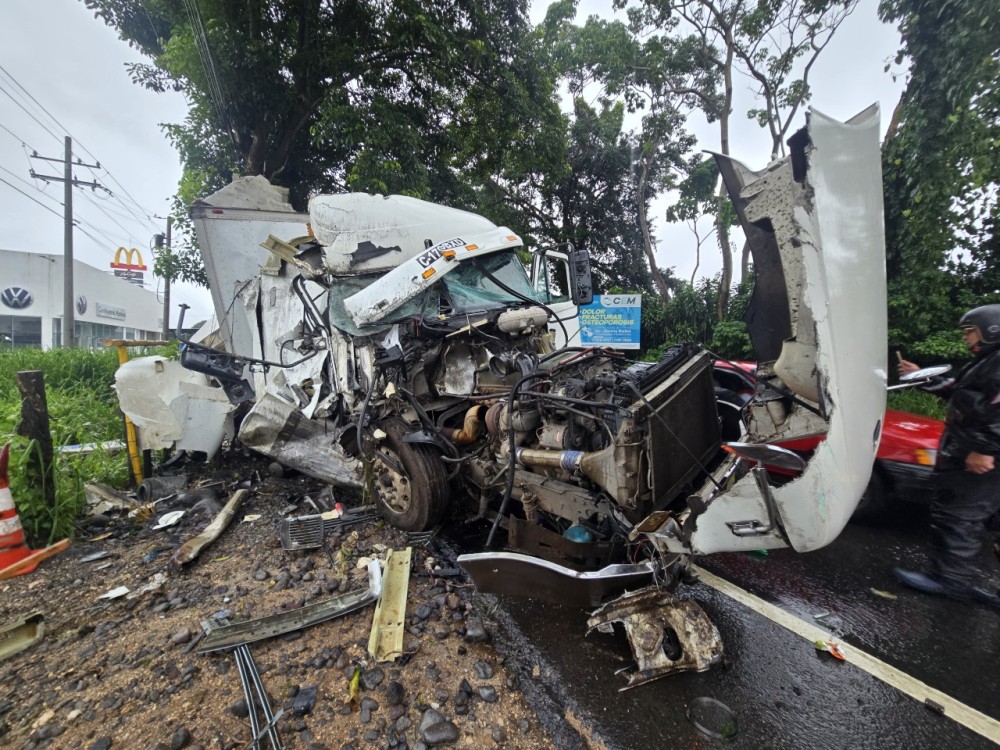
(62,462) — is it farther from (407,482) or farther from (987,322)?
(987,322)

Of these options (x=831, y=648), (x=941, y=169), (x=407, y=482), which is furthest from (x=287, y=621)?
(x=941, y=169)

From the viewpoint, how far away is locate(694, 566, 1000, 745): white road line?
1.82 m

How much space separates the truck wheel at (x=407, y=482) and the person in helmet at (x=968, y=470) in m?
Result: 3.11

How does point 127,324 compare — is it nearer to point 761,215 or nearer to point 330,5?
point 330,5

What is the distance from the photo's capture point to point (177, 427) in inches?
182

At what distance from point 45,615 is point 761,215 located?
4.47m

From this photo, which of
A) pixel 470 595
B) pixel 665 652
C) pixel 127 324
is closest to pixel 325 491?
pixel 470 595

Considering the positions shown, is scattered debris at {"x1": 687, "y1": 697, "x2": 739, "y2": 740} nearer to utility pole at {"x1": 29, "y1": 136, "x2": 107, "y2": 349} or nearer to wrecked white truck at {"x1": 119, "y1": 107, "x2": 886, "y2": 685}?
wrecked white truck at {"x1": 119, "y1": 107, "x2": 886, "y2": 685}

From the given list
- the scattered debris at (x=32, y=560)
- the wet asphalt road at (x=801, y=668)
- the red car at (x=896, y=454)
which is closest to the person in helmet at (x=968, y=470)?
the wet asphalt road at (x=801, y=668)

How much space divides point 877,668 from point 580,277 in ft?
11.2

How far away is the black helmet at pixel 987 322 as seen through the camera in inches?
99.2

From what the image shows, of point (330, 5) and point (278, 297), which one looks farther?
point (330, 5)

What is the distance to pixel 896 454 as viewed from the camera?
3178 millimetres

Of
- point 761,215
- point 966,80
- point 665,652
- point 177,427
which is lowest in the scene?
point 665,652
